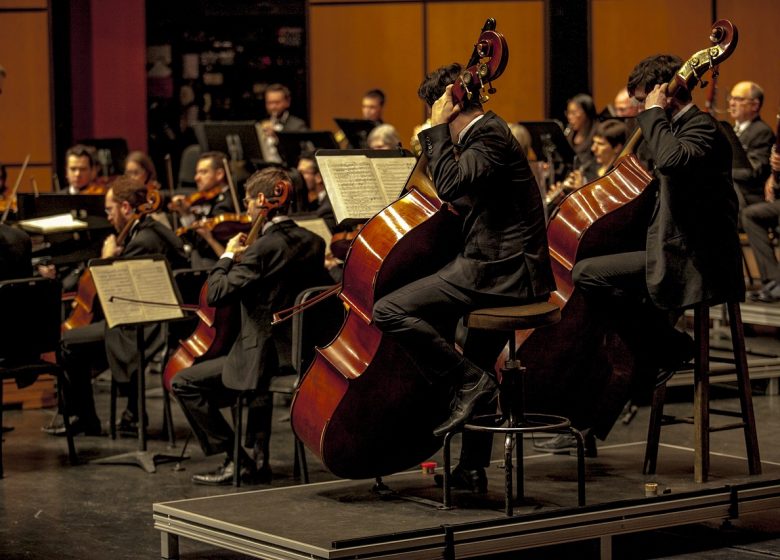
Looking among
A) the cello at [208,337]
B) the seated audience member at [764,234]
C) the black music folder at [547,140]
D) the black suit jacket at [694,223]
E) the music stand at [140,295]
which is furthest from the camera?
the black music folder at [547,140]

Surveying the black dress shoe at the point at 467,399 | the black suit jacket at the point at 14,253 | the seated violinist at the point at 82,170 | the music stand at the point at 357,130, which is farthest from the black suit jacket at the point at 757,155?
the black dress shoe at the point at 467,399

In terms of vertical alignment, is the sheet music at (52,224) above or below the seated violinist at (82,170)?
below

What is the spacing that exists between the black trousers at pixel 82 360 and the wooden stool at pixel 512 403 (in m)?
2.88

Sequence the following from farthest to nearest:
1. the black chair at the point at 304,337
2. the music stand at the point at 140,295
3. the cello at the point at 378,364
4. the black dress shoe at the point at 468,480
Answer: the music stand at the point at 140,295 → the black chair at the point at 304,337 → the black dress shoe at the point at 468,480 → the cello at the point at 378,364

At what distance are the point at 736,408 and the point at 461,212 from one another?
10.8 feet

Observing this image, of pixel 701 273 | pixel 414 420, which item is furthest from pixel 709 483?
pixel 414 420

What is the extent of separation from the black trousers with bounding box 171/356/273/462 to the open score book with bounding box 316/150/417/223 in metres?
1.02

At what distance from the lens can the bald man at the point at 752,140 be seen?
8.48 m

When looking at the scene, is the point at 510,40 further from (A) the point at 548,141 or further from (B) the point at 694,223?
(B) the point at 694,223

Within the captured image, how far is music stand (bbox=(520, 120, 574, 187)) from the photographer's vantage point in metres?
8.67

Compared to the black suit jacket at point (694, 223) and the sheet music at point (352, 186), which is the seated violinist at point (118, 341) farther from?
the black suit jacket at point (694, 223)

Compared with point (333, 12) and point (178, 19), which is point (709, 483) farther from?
A: point (178, 19)

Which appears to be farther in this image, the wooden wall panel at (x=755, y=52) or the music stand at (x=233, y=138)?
the wooden wall panel at (x=755, y=52)

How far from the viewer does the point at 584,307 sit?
4.93 meters
